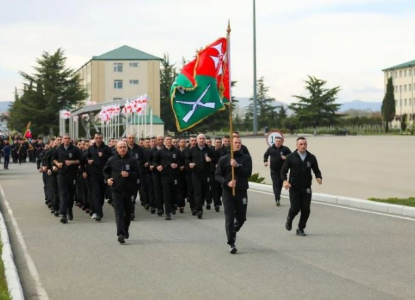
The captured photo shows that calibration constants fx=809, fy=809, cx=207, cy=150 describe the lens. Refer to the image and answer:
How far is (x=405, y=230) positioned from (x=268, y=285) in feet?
20.3

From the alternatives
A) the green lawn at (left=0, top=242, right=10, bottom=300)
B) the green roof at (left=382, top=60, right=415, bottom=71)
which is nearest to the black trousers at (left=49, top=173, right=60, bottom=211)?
the green lawn at (left=0, top=242, right=10, bottom=300)

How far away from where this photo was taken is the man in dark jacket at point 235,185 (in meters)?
12.6

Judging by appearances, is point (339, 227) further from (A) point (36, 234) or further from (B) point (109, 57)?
A: (B) point (109, 57)

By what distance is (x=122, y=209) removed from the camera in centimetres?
1388

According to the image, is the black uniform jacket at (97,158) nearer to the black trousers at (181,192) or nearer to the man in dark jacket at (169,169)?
the man in dark jacket at (169,169)

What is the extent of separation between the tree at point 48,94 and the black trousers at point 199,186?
80.8m

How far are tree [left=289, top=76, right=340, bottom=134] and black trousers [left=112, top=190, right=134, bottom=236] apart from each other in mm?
91950

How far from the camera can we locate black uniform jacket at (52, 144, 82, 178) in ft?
57.9

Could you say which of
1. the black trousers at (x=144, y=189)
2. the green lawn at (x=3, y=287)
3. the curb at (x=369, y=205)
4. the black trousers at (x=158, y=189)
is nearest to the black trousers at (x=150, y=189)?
the black trousers at (x=144, y=189)

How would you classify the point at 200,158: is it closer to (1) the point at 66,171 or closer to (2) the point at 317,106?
(1) the point at 66,171

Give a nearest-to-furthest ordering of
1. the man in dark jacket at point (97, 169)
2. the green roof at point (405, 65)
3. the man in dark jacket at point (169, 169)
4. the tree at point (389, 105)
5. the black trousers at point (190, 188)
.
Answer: the man in dark jacket at point (97, 169) → the man in dark jacket at point (169, 169) → the black trousers at point (190, 188) → the tree at point (389, 105) → the green roof at point (405, 65)

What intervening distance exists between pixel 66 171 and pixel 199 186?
9.72 feet

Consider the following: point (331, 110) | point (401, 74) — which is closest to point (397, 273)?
point (331, 110)

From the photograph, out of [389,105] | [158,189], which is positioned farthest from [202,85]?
[389,105]
